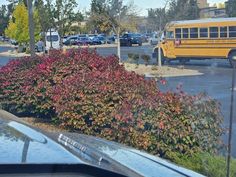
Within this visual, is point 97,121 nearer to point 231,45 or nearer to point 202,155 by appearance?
point 202,155

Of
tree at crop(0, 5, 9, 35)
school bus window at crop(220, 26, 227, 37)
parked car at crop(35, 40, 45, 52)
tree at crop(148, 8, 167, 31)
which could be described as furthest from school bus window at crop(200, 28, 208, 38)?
tree at crop(0, 5, 9, 35)

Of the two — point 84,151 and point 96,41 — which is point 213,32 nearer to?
point 84,151

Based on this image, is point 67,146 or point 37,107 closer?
point 67,146

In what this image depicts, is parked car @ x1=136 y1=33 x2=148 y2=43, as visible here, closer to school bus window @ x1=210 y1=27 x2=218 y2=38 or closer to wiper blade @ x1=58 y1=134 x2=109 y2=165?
school bus window @ x1=210 y1=27 x2=218 y2=38

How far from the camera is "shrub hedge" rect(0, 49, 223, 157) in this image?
6.66 metres

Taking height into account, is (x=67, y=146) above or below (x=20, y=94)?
above

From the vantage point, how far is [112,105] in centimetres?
781

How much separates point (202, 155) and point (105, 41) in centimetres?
7112

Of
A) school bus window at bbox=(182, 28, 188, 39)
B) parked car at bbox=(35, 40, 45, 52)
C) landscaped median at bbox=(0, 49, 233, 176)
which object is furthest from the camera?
parked car at bbox=(35, 40, 45, 52)

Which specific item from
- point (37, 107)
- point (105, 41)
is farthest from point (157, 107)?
point (105, 41)

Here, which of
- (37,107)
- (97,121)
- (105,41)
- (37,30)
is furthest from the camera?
(105,41)

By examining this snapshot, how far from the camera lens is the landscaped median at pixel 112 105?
6652mm

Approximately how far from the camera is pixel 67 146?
2.61m

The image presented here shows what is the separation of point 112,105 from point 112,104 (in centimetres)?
1
